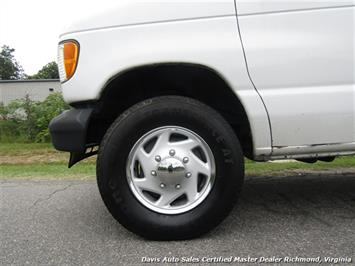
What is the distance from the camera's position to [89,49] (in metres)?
2.67

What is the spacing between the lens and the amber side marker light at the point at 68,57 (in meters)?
2.69

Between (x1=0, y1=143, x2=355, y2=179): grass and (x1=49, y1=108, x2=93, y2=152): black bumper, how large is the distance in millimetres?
2382

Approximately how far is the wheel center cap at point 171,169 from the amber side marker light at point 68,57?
0.84 meters

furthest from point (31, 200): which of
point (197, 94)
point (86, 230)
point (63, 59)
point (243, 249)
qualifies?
point (243, 249)

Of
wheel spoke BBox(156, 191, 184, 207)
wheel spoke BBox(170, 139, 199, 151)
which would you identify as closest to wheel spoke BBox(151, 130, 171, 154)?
wheel spoke BBox(170, 139, 199, 151)

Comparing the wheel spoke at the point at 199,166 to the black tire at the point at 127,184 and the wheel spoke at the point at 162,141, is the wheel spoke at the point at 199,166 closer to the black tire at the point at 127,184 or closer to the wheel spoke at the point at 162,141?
the black tire at the point at 127,184

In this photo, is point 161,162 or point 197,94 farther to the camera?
point 197,94

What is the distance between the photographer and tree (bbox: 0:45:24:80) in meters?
73.8

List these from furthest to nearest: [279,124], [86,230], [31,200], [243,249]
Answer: [31,200] < [86,230] < [279,124] < [243,249]

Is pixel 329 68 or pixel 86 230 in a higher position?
pixel 329 68

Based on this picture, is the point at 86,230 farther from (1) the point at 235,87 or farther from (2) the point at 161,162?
(1) the point at 235,87

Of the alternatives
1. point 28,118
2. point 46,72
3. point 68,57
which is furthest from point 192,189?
point 46,72

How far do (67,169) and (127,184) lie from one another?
3226 mm

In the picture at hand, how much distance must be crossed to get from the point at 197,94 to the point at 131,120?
2.04 ft
